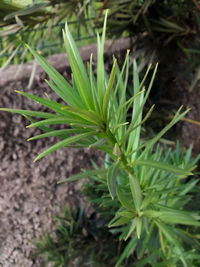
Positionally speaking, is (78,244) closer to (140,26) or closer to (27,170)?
(27,170)

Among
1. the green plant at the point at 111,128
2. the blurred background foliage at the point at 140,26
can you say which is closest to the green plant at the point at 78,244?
the green plant at the point at 111,128

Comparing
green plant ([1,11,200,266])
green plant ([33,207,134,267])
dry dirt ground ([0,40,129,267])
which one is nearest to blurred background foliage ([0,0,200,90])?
dry dirt ground ([0,40,129,267])

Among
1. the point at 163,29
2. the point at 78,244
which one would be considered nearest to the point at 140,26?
the point at 163,29

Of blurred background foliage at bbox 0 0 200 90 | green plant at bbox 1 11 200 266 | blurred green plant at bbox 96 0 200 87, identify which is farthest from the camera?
blurred green plant at bbox 96 0 200 87

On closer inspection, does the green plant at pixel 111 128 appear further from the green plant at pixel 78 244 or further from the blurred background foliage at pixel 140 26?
the blurred background foliage at pixel 140 26

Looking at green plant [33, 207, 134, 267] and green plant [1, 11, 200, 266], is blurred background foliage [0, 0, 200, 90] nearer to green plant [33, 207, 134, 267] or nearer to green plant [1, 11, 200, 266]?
green plant [1, 11, 200, 266]

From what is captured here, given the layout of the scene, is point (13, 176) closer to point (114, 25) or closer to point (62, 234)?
point (62, 234)

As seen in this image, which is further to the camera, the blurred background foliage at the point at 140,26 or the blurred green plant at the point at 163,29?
the blurred green plant at the point at 163,29

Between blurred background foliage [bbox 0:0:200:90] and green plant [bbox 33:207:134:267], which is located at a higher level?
blurred background foliage [bbox 0:0:200:90]
